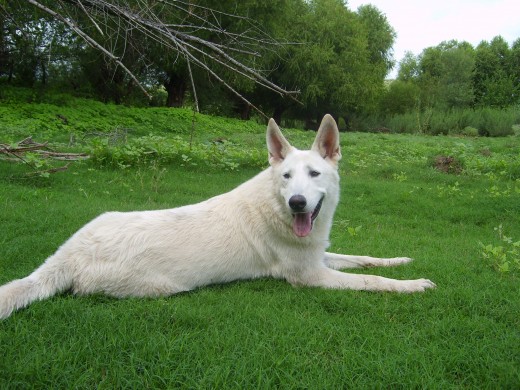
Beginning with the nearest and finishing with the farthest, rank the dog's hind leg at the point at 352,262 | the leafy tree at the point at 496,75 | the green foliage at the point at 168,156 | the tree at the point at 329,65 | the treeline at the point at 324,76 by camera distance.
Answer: the dog's hind leg at the point at 352,262 < the green foliage at the point at 168,156 < the treeline at the point at 324,76 < the tree at the point at 329,65 < the leafy tree at the point at 496,75

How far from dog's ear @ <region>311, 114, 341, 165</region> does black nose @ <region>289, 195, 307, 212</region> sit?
74 centimetres

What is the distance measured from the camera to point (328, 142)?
12.5 ft

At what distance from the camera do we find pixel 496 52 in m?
51.3

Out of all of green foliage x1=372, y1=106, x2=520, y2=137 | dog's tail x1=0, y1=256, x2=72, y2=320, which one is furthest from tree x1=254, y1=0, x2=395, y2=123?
dog's tail x1=0, y1=256, x2=72, y2=320

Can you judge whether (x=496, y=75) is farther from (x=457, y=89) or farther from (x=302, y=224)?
(x=302, y=224)

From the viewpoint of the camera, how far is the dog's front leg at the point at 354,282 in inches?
132

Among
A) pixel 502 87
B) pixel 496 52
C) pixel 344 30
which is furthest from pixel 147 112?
pixel 496 52

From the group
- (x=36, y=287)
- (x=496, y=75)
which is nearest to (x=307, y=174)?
(x=36, y=287)

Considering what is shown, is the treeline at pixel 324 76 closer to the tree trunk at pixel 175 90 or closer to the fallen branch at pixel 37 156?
the tree trunk at pixel 175 90

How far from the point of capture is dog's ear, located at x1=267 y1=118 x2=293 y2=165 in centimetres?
376

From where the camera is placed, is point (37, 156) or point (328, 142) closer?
point (328, 142)

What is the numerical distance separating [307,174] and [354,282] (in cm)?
103

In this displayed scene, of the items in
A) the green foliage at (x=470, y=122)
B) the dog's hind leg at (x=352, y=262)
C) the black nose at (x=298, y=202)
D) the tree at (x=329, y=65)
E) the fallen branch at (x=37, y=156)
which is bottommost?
the fallen branch at (x=37, y=156)

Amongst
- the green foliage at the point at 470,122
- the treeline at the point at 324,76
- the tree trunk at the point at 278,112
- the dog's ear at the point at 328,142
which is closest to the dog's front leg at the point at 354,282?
the dog's ear at the point at 328,142
